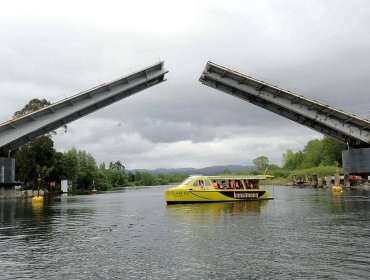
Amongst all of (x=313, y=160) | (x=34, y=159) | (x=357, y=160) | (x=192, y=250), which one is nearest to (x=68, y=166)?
(x=34, y=159)

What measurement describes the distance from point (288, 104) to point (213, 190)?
1343cm

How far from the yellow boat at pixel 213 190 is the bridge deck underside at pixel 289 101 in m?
9.87

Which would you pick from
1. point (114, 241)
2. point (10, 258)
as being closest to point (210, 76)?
point (114, 241)

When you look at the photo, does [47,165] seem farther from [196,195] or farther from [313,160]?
[313,160]

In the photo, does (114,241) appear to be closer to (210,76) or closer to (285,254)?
(285,254)

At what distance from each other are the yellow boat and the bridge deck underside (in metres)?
9.87

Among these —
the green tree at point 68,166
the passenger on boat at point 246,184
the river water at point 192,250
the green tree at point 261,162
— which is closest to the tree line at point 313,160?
the green tree at point 261,162

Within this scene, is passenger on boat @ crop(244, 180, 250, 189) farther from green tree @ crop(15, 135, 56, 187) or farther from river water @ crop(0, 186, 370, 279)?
green tree @ crop(15, 135, 56, 187)

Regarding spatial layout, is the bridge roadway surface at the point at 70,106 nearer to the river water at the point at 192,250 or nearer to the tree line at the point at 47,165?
the tree line at the point at 47,165

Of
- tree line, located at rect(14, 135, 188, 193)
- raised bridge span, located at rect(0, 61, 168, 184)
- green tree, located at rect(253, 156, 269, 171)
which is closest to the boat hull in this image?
raised bridge span, located at rect(0, 61, 168, 184)

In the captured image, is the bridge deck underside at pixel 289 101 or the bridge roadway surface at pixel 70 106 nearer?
the bridge deck underside at pixel 289 101

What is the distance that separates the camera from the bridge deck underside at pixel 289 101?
126ft

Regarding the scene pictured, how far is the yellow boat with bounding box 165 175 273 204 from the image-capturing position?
30.2 m

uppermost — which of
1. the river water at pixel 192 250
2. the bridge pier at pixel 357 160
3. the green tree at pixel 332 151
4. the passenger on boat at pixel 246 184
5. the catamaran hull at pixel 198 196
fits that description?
the green tree at pixel 332 151
